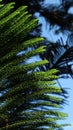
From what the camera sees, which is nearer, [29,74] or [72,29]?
[29,74]

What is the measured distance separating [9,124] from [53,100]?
35 cm

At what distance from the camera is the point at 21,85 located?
2848mm

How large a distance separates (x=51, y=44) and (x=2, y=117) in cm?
140

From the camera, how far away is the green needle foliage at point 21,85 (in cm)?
281

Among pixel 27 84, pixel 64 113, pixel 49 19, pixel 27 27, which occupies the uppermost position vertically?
pixel 49 19

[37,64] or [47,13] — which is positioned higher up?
[47,13]

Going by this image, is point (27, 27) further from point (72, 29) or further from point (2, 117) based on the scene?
point (72, 29)

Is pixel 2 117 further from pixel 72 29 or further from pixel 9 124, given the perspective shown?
pixel 72 29

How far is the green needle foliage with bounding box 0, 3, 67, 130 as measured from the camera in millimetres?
2811

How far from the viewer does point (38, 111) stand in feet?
9.39

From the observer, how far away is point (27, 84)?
112 inches

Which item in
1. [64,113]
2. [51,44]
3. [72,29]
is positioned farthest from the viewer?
[72,29]

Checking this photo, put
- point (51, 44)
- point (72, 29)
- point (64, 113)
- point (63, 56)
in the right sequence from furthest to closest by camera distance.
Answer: point (72, 29) → point (51, 44) → point (63, 56) → point (64, 113)

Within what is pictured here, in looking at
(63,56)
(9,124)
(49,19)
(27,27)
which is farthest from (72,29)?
(9,124)
